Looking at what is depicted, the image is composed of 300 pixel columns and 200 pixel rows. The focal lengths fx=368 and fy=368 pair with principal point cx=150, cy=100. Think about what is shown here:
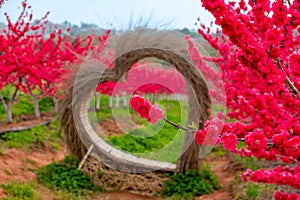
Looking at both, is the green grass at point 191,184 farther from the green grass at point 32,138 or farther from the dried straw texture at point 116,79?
the green grass at point 32,138

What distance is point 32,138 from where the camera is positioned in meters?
7.68

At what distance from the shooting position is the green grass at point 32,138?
22.1 feet

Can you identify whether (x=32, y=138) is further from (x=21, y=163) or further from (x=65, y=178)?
(x=65, y=178)

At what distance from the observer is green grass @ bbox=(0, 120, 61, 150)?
6.73m

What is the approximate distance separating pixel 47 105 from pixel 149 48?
26.0 feet

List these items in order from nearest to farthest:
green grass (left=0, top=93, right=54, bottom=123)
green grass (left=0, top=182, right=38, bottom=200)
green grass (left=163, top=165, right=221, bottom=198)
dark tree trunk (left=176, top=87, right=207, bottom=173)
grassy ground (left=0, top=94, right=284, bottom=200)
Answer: green grass (left=0, top=182, right=38, bottom=200) → grassy ground (left=0, top=94, right=284, bottom=200) → green grass (left=163, top=165, right=221, bottom=198) → dark tree trunk (left=176, top=87, right=207, bottom=173) → green grass (left=0, top=93, right=54, bottom=123)

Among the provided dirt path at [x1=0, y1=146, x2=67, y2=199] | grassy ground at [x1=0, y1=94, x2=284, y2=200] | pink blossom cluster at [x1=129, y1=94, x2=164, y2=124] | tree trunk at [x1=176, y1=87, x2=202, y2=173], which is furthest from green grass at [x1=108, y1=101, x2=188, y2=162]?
pink blossom cluster at [x1=129, y1=94, x2=164, y2=124]

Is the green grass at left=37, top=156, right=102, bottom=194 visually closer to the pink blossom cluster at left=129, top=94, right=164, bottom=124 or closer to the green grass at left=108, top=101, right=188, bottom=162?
the green grass at left=108, top=101, right=188, bottom=162

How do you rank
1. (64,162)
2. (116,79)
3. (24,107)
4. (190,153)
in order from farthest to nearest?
(24,107), (116,79), (64,162), (190,153)

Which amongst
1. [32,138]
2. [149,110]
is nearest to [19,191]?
[149,110]

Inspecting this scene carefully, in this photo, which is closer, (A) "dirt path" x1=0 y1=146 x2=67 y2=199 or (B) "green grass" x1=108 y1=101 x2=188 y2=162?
(A) "dirt path" x1=0 y1=146 x2=67 y2=199

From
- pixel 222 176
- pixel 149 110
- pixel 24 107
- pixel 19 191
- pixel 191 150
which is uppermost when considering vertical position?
pixel 149 110

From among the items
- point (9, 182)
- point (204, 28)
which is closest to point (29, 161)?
point (9, 182)

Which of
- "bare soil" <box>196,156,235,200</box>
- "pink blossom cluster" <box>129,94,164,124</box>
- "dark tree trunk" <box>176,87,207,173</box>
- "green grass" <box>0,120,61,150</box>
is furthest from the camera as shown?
"green grass" <box>0,120,61,150</box>
